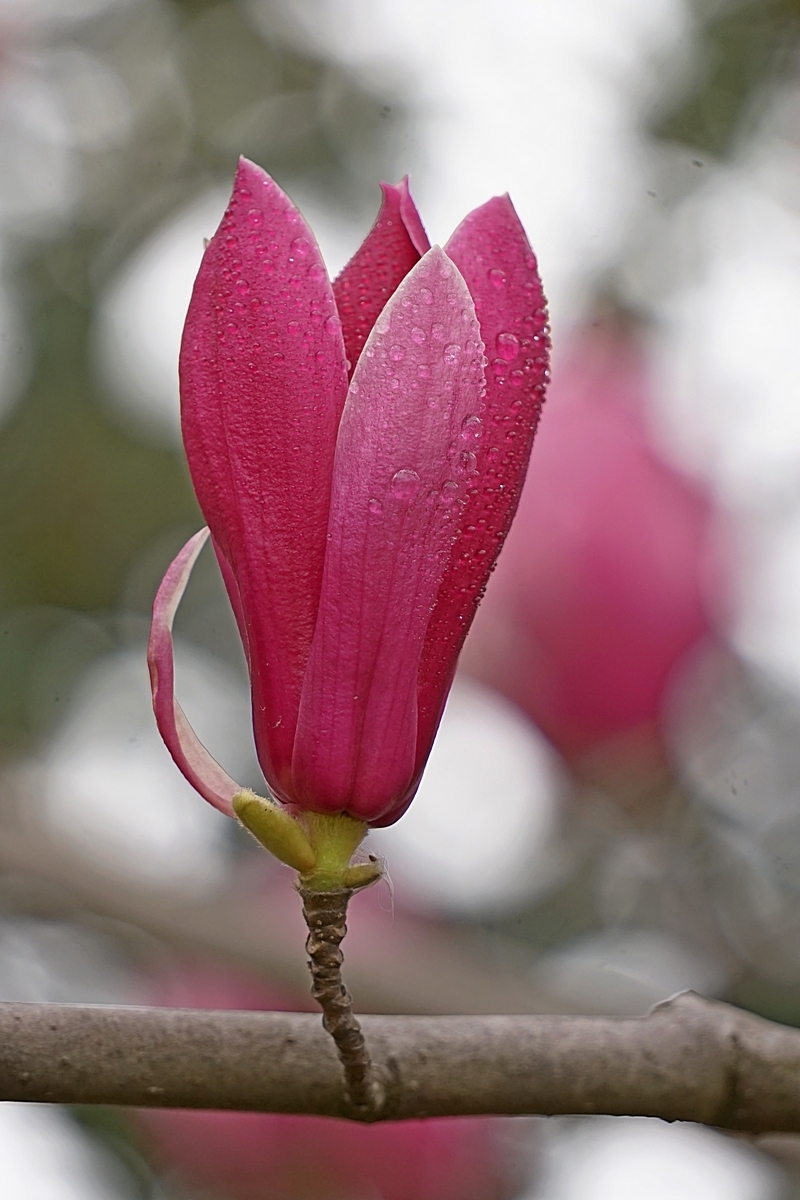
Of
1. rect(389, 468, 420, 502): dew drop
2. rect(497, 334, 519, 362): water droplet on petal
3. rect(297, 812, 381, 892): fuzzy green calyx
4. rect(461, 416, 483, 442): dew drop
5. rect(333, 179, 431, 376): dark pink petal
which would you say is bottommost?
rect(297, 812, 381, 892): fuzzy green calyx

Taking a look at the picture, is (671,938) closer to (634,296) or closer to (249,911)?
(249,911)

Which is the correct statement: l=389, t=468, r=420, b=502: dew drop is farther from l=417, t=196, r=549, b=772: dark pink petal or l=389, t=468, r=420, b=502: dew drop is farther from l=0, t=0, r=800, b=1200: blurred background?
l=0, t=0, r=800, b=1200: blurred background

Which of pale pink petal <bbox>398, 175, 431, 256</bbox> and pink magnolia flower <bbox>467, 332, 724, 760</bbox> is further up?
pink magnolia flower <bbox>467, 332, 724, 760</bbox>

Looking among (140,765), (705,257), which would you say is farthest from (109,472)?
(705,257)

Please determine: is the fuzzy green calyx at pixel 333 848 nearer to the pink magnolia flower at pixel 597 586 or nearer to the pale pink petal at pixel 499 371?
the pale pink petal at pixel 499 371

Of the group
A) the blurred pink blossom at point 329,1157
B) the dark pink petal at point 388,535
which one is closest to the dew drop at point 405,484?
the dark pink petal at point 388,535

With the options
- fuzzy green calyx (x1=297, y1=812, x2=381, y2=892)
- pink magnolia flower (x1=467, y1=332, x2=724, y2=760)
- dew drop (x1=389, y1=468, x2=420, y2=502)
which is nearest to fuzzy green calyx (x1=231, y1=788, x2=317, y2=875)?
fuzzy green calyx (x1=297, y1=812, x2=381, y2=892)

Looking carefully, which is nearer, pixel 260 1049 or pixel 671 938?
pixel 260 1049
